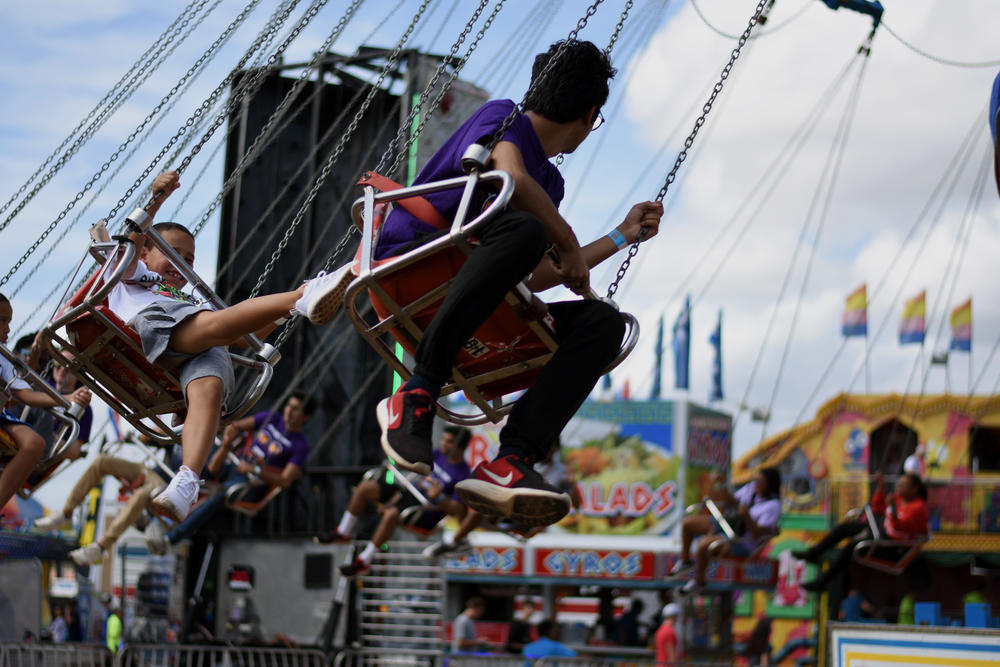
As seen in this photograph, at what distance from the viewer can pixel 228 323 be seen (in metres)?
4.00

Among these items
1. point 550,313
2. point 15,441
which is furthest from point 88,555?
point 550,313

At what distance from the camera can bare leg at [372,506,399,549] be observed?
1227cm

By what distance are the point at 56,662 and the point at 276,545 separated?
238 inches

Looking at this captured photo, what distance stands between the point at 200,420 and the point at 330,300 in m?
0.80

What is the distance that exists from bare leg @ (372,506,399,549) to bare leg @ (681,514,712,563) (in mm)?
2947

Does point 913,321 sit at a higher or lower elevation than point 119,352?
higher

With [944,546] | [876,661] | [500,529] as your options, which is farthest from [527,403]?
[944,546]

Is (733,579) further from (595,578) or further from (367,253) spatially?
(367,253)

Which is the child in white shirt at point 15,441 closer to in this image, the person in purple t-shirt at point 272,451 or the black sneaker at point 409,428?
the black sneaker at point 409,428

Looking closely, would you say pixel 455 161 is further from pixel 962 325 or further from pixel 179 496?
pixel 962 325

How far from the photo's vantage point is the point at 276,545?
47.7ft

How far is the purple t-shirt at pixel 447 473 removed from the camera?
1165 centimetres

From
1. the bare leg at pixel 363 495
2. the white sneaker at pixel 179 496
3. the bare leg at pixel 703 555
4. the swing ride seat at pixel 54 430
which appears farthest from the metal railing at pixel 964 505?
the white sneaker at pixel 179 496

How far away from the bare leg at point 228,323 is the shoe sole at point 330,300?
0.69ft
